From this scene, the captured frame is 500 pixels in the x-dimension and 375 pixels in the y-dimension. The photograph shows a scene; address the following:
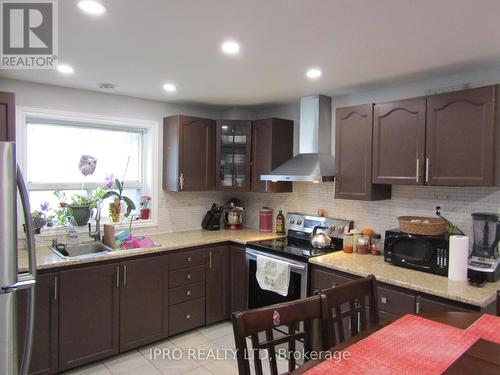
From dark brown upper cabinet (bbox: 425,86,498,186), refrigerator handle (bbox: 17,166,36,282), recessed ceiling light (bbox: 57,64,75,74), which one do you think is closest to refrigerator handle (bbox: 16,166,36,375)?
refrigerator handle (bbox: 17,166,36,282)

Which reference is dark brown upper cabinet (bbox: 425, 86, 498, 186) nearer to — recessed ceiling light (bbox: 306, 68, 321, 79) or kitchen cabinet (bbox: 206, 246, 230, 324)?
recessed ceiling light (bbox: 306, 68, 321, 79)

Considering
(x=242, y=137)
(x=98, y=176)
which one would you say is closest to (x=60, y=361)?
(x=98, y=176)

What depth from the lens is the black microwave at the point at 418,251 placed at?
2369 millimetres

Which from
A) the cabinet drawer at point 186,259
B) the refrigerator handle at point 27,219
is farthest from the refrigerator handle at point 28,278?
the cabinet drawer at point 186,259

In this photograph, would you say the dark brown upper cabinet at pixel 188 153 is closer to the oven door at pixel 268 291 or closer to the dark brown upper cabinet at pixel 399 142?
the oven door at pixel 268 291

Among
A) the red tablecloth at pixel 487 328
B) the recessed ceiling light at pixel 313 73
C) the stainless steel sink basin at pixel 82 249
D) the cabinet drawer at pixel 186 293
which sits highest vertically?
the recessed ceiling light at pixel 313 73

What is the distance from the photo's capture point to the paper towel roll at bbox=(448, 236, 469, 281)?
2225 millimetres

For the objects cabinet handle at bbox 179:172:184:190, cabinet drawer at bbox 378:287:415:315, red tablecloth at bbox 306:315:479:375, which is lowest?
cabinet drawer at bbox 378:287:415:315

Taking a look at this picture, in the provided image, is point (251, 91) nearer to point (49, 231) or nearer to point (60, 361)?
point (49, 231)

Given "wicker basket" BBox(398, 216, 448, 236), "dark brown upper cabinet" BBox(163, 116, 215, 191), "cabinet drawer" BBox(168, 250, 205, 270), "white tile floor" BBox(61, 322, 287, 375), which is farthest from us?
"dark brown upper cabinet" BBox(163, 116, 215, 191)

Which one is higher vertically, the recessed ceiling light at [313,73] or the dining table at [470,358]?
the recessed ceiling light at [313,73]

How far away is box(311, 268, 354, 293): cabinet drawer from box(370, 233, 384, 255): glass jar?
0.57 m

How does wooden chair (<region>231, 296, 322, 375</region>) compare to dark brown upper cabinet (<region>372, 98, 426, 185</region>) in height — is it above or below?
below

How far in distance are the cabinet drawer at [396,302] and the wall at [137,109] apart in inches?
92.6
